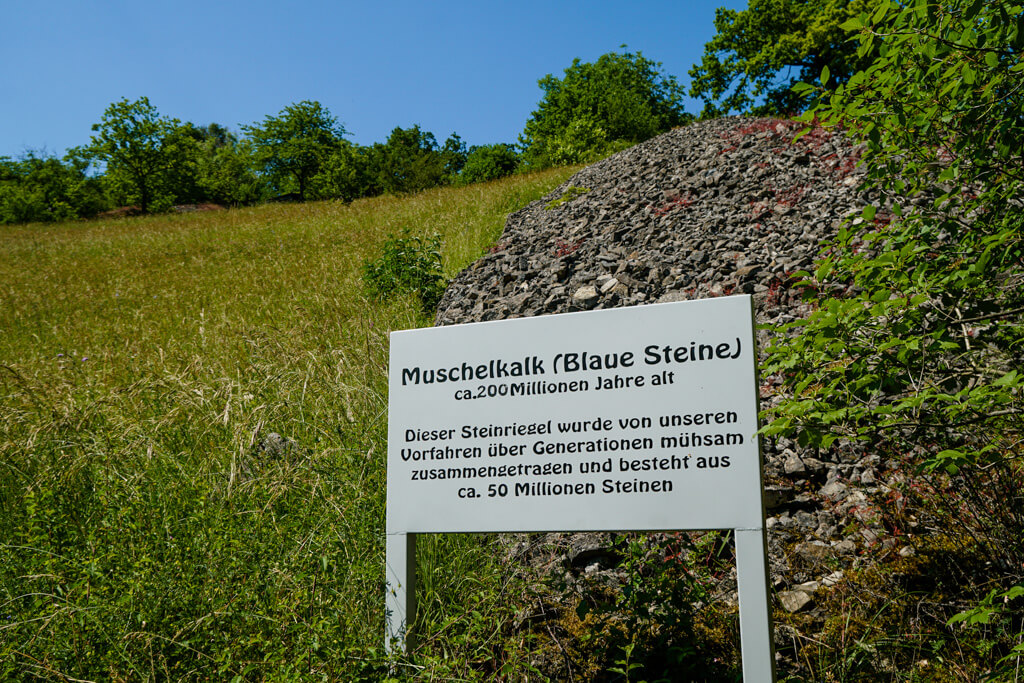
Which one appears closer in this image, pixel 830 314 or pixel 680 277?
pixel 830 314

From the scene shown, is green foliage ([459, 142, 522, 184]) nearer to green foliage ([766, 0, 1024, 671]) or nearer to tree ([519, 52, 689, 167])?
tree ([519, 52, 689, 167])

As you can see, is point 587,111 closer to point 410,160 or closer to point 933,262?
point 410,160

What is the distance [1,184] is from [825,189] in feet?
179

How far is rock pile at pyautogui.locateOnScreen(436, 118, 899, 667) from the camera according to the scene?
10.8 feet

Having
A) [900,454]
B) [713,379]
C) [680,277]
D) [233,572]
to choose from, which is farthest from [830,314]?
[680,277]

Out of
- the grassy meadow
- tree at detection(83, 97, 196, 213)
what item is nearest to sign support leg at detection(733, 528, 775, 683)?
the grassy meadow

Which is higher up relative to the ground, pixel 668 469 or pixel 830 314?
pixel 830 314

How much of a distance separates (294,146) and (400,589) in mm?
52833

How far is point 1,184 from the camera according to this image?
43.7m

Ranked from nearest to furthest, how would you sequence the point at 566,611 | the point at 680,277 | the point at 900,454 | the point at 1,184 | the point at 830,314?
1. the point at 830,314
2. the point at 566,611
3. the point at 900,454
4. the point at 680,277
5. the point at 1,184

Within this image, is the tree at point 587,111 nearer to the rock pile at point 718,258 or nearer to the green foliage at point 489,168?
the green foliage at point 489,168

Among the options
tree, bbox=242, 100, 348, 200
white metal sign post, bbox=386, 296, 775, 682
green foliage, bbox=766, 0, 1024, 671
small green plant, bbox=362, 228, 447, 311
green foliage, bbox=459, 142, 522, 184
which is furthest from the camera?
tree, bbox=242, 100, 348, 200

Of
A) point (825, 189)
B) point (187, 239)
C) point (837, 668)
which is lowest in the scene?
point (837, 668)

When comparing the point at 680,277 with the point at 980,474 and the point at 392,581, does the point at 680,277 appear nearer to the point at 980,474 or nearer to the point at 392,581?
the point at 980,474
